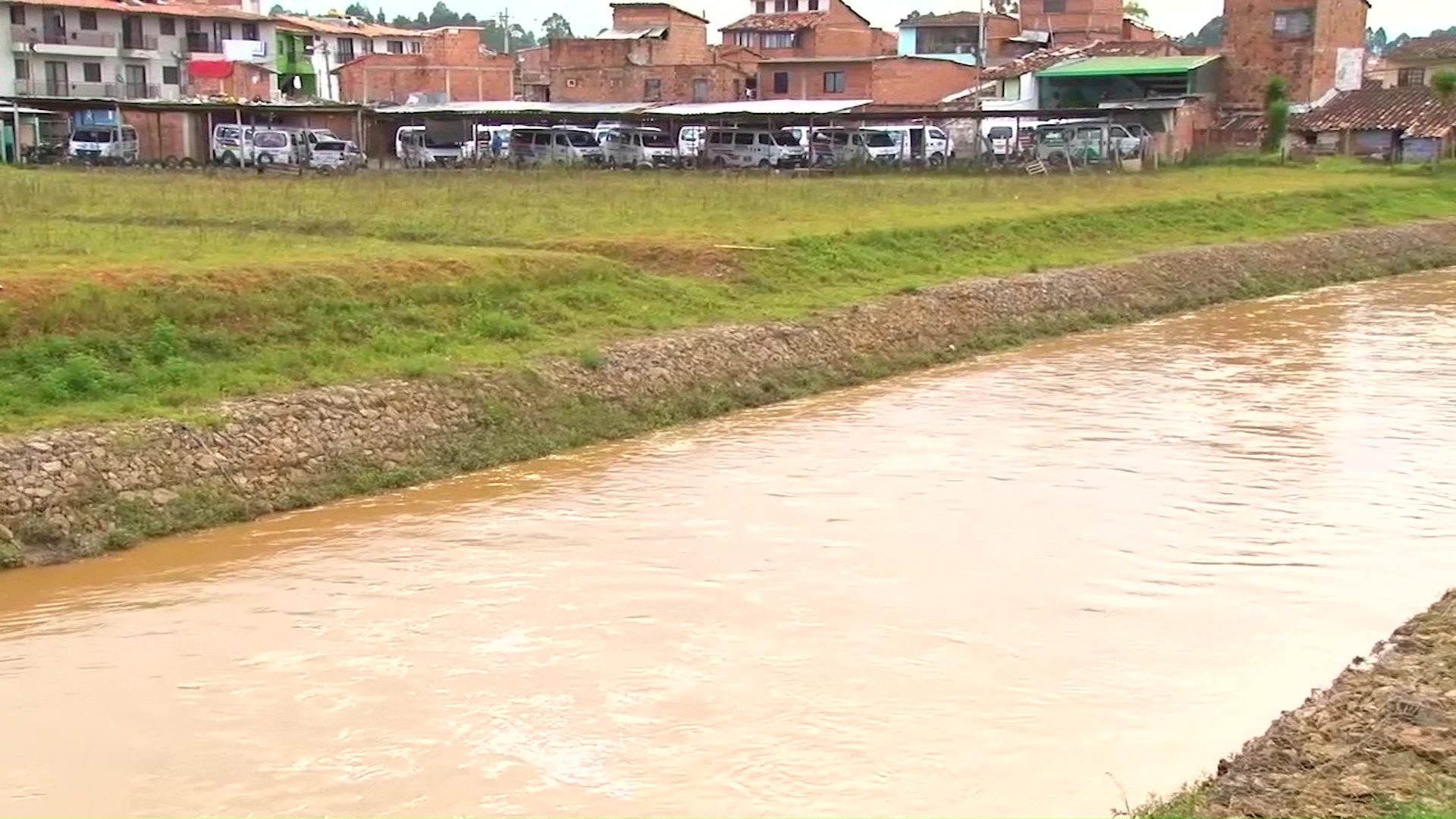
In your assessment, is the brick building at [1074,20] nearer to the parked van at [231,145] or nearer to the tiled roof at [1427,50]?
the tiled roof at [1427,50]

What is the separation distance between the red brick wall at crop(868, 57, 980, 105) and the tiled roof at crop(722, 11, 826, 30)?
662cm

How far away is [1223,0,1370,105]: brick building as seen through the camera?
4825 centimetres

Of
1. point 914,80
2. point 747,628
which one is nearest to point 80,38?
point 914,80

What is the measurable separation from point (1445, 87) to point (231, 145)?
35337mm

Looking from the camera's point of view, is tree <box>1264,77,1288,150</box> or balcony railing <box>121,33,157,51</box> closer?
tree <box>1264,77,1288,150</box>

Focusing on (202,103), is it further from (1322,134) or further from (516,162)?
(1322,134)

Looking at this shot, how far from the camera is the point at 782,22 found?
61219mm


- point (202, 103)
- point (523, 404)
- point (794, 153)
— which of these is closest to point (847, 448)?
point (523, 404)

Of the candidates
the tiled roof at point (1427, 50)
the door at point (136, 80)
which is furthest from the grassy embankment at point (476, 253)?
the tiled roof at point (1427, 50)

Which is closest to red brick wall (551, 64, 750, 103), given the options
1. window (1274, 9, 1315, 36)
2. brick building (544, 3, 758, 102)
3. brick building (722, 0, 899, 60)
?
brick building (544, 3, 758, 102)

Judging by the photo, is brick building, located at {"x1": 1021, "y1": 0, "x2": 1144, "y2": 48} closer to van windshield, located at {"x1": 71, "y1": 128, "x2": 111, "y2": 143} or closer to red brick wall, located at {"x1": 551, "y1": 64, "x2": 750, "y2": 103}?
red brick wall, located at {"x1": 551, "y1": 64, "x2": 750, "y2": 103}

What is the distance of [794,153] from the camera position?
42719 millimetres

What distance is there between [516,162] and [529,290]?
26022 millimetres

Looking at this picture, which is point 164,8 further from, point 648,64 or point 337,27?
point 648,64
